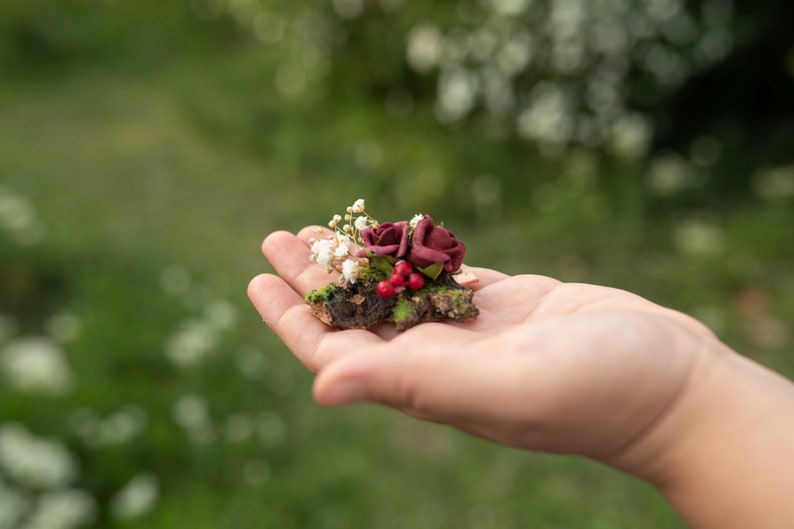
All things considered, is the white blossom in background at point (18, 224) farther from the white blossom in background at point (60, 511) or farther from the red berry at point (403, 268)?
the red berry at point (403, 268)

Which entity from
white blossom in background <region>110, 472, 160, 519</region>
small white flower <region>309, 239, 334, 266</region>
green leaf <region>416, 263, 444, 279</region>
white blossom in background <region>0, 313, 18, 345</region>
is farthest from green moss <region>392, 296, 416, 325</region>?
white blossom in background <region>0, 313, 18, 345</region>


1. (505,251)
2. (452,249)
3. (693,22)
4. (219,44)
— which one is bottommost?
(452,249)

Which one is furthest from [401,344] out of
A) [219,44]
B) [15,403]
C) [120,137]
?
[219,44]

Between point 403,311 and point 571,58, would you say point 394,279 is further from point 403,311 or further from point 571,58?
point 571,58

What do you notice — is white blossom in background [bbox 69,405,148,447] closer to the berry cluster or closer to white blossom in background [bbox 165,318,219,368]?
white blossom in background [bbox 165,318,219,368]

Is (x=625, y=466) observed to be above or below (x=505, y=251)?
below

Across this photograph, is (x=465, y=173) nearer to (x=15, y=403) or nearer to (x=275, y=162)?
(x=275, y=162)
